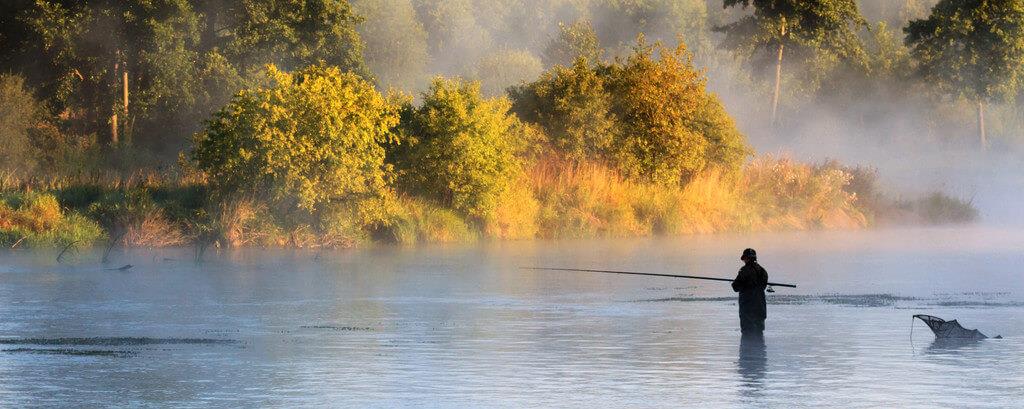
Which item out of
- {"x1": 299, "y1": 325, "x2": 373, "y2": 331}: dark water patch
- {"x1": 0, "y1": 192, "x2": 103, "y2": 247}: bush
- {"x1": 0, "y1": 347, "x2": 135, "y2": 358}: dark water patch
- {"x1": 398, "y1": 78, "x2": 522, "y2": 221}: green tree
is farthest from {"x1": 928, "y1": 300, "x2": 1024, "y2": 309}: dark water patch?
{"x1": 0, "y1": 192, "x2": 103, "y2": 247}: bush

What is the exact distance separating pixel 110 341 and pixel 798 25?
4498 centimetres

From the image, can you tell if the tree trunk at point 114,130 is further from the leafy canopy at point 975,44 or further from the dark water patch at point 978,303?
the dark water patch at point 978,303

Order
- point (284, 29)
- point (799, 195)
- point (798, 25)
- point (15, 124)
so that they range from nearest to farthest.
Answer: point (799, 195), point (15, 124), point (284, 29), point (798, 25)

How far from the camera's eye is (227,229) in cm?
3275

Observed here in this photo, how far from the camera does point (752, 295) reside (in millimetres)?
16375

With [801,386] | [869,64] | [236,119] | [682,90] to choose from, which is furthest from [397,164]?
[869,64]

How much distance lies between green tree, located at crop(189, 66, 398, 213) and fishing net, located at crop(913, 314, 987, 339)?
1860 cm

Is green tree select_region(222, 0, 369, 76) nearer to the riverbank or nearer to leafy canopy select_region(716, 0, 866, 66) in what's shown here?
the riverbank

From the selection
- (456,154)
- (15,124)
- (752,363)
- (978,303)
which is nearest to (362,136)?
(456,154)

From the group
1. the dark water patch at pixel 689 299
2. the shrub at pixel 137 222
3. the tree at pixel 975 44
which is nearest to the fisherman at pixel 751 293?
the dark water patch at pixel 689 299

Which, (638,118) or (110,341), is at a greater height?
(638,118)

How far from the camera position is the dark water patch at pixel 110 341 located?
1568cm

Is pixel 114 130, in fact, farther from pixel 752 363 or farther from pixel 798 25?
pixel 752 363

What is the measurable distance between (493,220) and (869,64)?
4649cm
